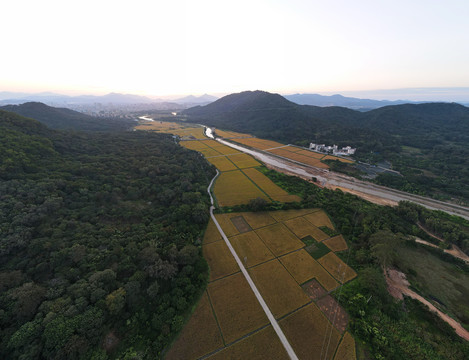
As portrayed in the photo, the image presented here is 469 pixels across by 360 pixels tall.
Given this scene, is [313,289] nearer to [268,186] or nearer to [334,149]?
[268,186]

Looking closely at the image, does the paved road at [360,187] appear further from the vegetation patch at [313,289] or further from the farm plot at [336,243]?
the vegetation patch at [313,289]

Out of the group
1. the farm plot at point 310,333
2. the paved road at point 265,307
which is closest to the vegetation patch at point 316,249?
the farm plot at point 310,333

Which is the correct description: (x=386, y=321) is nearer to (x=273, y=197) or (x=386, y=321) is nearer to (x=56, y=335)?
(x=273, y=197)

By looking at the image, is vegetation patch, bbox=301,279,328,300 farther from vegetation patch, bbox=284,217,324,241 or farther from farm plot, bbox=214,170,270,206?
farm plot, bbox=214,170,270,206

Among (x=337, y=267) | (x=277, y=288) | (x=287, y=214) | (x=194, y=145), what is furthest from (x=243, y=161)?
(x=277, y=288)

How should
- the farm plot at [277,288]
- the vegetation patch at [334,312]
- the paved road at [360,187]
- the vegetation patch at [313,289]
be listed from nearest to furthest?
the vegetation patch at [334,312]
the farm plot at [277,288]
the vegetation patch at [313,289]
the paved road at [360,187]

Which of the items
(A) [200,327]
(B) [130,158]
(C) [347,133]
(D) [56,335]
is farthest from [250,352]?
(C) [347,133]
